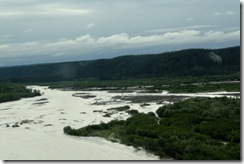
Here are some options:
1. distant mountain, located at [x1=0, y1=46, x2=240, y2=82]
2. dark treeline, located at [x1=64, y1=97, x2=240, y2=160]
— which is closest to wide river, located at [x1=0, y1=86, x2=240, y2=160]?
dark treeline, located at [x1=64, y1=97, x2=240, y2=160]

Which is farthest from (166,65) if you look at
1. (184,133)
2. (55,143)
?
(184,133)

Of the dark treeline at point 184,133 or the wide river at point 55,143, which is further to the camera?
the wide river at point 55,143

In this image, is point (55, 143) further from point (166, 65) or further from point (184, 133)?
point (166, 65)

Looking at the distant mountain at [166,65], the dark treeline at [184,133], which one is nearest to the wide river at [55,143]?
the dark treeline at [184,133]

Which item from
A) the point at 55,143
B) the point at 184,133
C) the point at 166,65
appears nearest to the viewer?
the point at 184,133

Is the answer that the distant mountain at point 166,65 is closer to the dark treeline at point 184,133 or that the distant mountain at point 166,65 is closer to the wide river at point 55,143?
the wide river at point 55,143

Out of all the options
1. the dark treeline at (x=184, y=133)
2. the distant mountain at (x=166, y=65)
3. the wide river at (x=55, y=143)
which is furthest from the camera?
the distant mountain at (x=166, y=65)

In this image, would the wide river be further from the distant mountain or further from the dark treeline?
the distant mountain

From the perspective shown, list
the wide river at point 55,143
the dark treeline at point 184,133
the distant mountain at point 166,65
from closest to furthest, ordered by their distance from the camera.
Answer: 1. the dark treeline at point 184,133
2. the wide river at point 55,143
3. the distant mountain at point 166,65

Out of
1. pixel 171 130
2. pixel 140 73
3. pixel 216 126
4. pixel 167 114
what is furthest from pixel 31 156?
pixel 140 73
